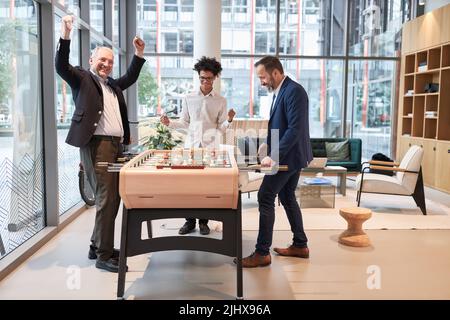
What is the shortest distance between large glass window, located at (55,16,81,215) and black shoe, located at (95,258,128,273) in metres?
1.64

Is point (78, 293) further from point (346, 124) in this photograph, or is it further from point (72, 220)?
point (346, 124)

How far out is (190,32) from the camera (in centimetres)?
905

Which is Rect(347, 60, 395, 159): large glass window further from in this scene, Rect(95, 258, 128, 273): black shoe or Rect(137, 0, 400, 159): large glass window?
Rect(95, 258, 128, 273): black shoe

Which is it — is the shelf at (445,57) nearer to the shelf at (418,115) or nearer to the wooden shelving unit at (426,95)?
the wooden shelving unit at (426,95)

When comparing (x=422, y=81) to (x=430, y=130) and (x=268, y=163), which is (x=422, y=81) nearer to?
(x=430, y=130)

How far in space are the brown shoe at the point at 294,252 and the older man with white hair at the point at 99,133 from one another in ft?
4.60

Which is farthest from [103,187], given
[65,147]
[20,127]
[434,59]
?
[434,59]

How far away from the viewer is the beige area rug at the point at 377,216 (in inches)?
197

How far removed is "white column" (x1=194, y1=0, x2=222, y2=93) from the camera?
6770 millimetres

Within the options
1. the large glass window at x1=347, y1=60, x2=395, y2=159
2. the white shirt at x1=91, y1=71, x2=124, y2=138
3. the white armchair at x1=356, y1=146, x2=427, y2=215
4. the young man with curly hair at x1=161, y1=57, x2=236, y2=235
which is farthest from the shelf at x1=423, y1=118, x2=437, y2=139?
the white shirt at x1=91, y1=71, x2=124, y2=138

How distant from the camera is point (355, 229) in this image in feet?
13.9

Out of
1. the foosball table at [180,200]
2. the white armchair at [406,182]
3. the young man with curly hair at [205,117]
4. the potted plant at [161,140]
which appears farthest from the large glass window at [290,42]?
the foosball table at [180,200]

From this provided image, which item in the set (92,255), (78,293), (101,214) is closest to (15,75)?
(101,214)
